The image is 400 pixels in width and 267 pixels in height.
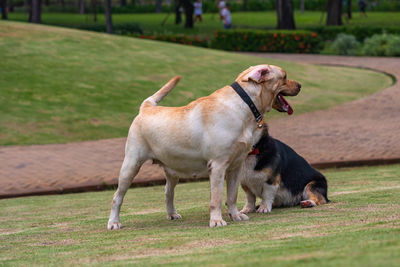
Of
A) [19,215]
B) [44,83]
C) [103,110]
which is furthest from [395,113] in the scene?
[19,215]

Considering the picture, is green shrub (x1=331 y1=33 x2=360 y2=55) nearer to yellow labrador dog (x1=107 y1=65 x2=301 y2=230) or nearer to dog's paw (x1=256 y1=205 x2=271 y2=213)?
dog's paw (x1=256 y1=205 x2=271 y2=213)

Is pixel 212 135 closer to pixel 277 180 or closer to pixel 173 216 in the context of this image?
Result: pixel 277 180

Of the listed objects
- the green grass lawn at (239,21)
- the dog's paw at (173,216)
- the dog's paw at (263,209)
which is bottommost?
the dog's paw at (173,216)

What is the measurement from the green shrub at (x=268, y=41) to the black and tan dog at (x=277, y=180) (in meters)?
30.0

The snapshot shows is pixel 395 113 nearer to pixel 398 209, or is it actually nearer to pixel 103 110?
pixel 103 110

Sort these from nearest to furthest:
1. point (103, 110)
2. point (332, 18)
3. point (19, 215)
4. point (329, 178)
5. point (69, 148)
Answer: point (19, 215) < point (329, 178) < point (69, 148) < point (103, 110) < point (332, 18)

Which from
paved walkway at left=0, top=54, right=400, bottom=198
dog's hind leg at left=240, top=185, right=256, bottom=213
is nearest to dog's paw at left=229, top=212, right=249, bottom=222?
dog's hind leg at left=240, top=185, right=256, bottom=213

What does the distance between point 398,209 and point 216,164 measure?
5.60 ft

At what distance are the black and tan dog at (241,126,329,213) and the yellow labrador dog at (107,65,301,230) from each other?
35 centimetres

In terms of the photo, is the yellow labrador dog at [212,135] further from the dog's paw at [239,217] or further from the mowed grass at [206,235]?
the mowed grass at [206,235]

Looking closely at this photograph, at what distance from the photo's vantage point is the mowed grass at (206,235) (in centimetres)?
414

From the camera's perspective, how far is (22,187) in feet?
37.2

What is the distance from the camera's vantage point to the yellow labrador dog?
6.21m

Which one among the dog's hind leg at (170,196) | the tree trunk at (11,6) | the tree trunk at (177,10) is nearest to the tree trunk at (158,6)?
the tree trunk at (11,6)
